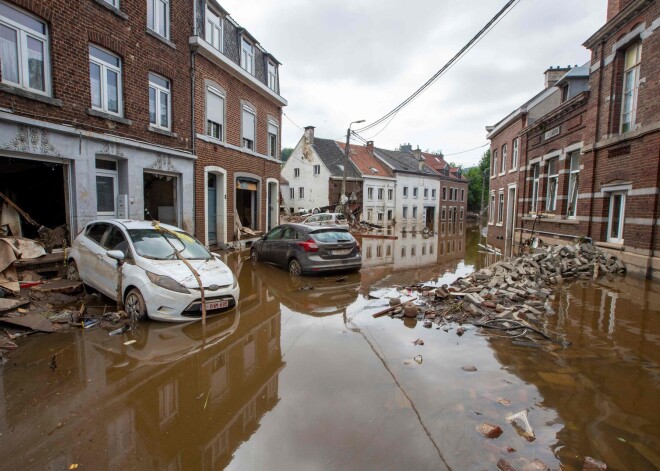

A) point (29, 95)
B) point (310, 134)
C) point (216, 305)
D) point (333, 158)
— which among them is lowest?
point (216, 305)

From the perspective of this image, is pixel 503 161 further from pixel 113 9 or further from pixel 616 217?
pixel 113 9

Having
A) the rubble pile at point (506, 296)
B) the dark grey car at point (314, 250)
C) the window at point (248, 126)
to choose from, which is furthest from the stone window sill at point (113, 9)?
the rubble pile at point (506, 296)

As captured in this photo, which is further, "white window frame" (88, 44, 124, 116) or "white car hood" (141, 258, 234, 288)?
Answer: "white window frame" (88, 44, 124, 116)

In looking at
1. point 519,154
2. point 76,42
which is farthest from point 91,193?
point 519,154

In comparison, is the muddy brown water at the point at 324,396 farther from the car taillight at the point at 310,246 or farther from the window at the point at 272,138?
the window at the point at 272,138

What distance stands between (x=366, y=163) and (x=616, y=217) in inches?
1153

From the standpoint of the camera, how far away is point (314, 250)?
32.1ft

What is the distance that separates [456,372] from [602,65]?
12.7 metres

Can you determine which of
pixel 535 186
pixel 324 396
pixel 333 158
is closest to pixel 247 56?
pixel 535 186

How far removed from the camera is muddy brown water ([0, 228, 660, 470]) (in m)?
2.86

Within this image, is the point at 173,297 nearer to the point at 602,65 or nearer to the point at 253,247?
the point at 253,247

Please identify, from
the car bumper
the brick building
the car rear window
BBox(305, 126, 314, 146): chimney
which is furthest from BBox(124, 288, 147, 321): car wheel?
BBox(305, 126, 314, 146): chimney

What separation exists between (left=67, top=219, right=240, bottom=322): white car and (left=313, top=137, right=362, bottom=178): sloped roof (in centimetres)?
2957

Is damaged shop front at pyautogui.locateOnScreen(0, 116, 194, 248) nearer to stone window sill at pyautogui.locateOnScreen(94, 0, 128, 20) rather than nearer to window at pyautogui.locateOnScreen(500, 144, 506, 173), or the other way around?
stone window sill at pyautogui.locateOnScreen(94, 0, 128, 20)
